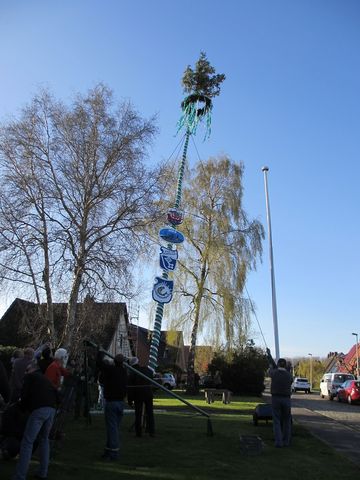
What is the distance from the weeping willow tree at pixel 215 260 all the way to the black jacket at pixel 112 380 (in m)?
21.4

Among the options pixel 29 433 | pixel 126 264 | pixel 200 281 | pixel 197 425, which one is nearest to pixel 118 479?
pixel 29 433

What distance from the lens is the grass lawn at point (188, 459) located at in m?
7.34

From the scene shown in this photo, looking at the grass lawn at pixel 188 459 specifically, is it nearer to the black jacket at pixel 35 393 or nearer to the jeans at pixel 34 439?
the jeans at pixel 34 439

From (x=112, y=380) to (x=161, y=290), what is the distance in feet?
26.9

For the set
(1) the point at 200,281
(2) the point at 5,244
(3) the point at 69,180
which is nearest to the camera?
(2) the point at 5,244

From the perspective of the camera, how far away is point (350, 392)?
89.5 feet

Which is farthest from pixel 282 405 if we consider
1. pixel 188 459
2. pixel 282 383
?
pixel 188 459

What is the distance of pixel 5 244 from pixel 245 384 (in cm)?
2227

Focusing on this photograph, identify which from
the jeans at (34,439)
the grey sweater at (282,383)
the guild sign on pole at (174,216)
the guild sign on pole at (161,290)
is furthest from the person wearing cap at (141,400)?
the guild sign on pole at (174,216)

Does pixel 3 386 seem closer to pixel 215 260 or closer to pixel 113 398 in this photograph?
pixel 113 398

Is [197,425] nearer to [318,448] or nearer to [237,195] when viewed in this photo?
[318,448]

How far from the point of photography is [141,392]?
1118 centimetres

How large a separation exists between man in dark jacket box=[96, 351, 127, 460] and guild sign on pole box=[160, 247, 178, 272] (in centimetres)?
785

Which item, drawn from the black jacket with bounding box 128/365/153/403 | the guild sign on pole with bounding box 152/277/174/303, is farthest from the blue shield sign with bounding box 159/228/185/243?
the black jacket with bounding box 128/365/153/403
